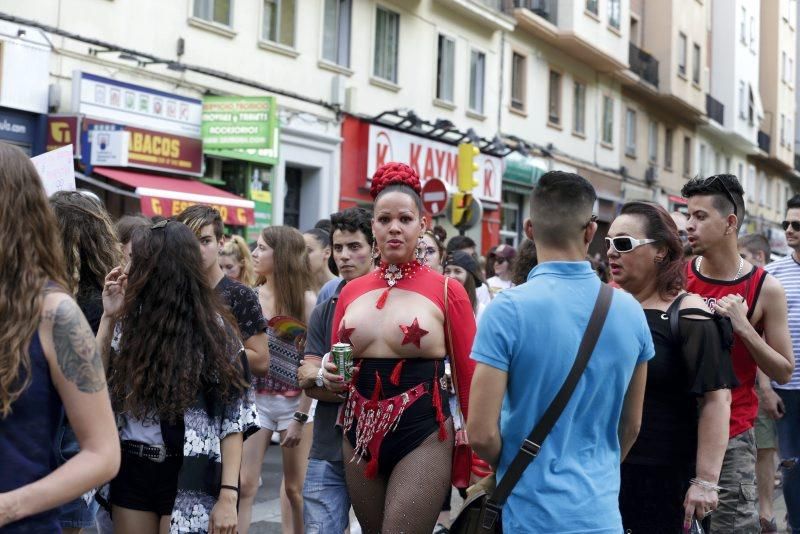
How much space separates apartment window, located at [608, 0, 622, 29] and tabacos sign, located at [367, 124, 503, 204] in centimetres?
765

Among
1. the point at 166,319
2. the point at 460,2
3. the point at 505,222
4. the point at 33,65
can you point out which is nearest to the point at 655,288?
the point at 166,319

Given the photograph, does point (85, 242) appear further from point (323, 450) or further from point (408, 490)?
point (408, 490)

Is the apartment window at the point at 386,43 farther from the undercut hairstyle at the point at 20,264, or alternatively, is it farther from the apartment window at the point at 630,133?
the undercut hairstyle at the point at 20,264

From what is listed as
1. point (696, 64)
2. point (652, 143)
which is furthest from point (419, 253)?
point (696, 64)

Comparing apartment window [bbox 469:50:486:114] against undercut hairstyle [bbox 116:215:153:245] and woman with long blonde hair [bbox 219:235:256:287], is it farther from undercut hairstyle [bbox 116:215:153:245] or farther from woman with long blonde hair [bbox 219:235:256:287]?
undercut hairstyle [bbox 116:215:153:245]

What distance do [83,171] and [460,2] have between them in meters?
11.4

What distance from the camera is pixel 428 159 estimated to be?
23547 millimetres

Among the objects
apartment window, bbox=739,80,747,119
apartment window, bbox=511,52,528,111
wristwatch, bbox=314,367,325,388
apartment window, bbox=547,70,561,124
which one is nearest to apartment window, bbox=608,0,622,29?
apartment window, bbox=547,70,561,124

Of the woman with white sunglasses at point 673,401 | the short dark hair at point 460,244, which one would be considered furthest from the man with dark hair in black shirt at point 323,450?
the short dark hair at point 460,244

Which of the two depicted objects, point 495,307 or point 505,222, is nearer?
point 495,307

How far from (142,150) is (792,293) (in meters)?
10.7

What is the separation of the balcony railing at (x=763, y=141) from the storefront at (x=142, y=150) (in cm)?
3745

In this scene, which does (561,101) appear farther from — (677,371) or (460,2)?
(677,371)

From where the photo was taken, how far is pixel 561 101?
2973cm
